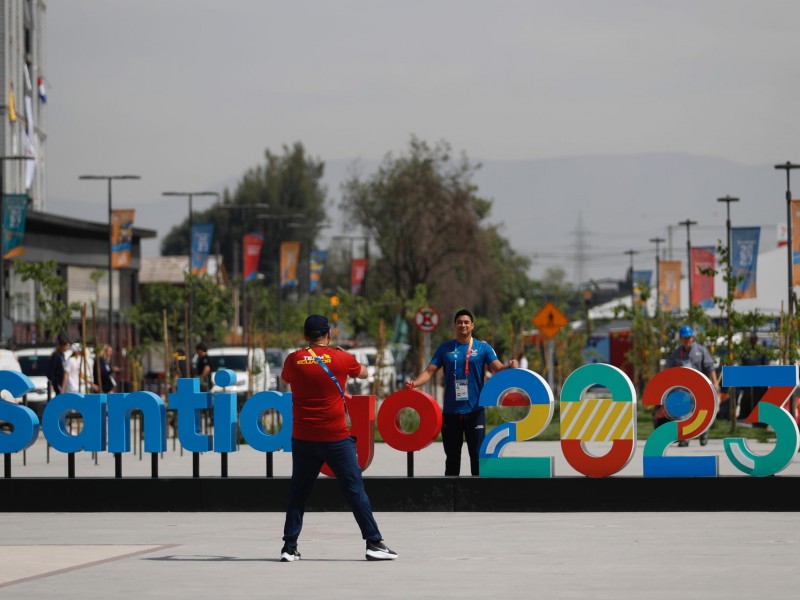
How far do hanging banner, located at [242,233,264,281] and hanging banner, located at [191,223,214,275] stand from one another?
1.76m

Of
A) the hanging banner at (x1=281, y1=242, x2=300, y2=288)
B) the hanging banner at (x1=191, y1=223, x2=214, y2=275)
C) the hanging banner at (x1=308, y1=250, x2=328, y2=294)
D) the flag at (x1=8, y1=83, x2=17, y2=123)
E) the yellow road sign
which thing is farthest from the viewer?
the flag at (x1=8, y1=83, x2=17, y2=123)

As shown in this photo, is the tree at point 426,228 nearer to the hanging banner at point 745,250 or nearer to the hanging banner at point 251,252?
the hanging banner at point 251,252

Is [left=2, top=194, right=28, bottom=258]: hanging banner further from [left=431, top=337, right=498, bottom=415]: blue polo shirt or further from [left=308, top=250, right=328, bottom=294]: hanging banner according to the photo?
[left=431, top=337, right=498, bottom=415]: blue polo shirt

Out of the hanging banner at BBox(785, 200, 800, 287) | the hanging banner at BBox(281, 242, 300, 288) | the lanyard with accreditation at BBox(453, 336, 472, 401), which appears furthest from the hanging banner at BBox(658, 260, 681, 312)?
the lanyard with accreditation at BBox(453, 336, 472, 401)

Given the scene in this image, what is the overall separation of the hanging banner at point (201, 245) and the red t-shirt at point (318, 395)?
158ft

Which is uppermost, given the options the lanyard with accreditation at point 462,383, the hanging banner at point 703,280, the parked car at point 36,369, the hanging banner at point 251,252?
the hanging banner at point 251,252

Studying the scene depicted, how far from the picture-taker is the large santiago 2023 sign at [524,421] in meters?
15.0

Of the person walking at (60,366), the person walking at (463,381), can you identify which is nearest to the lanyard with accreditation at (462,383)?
the person walking at (463,381)

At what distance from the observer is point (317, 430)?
11.5 metres

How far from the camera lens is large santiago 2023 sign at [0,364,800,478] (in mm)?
14953

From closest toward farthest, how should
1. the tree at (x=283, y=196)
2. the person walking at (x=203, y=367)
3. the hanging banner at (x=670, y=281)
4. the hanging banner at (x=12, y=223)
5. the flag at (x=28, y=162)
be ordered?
1. the person walking at (x=203, y=367)
2. the hanging banner at (x=12, y=223)
3. the hanging banner at (x=670, y=281)
4. the flag at (x=28, y=162)
5. the tree at (x=283, y=196)
